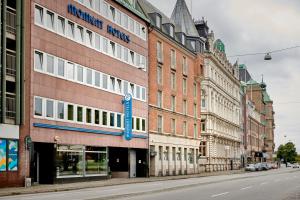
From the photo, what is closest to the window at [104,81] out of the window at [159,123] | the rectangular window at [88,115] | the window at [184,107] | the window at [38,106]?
the rectangular window at [88,115]

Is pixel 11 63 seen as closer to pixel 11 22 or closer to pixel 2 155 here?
pixel 11 22

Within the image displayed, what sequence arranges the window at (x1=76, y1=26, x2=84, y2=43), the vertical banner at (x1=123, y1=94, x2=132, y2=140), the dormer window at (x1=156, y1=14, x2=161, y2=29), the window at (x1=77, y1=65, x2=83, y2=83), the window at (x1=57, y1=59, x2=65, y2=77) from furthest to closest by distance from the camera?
1. the dormer window at (x1=156, y1=14, x2=161, y2=29)
2. the vertical banner at (x1=123, y1=94, x2=132, y2=140)
3. the window at (x1=76, y1=26, x2=84, y2=43)
4. the window at (x1=77, y1=65, x2=83, y2=83)
5. the window at (x1=57, y1=59, x2=65, y2=77)

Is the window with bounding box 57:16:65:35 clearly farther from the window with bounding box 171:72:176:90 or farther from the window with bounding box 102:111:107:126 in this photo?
the window with bounding box 171:72:176:90

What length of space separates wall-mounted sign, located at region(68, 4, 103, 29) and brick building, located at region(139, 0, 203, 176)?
39.5ft

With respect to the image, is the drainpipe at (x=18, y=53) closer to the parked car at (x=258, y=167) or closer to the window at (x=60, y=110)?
the window at (x=60, y=110)

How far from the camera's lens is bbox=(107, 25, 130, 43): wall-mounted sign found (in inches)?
1932

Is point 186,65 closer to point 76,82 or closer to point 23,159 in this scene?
point 76,82

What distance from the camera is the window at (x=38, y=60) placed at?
37781mm

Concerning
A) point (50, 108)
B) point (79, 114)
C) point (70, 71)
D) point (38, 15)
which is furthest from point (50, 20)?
point (79, 114)

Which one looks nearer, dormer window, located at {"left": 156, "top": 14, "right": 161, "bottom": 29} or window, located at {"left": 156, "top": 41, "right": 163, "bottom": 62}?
window, located at {"left": 156, "top": 41, "right": 163, "bottom": 62}

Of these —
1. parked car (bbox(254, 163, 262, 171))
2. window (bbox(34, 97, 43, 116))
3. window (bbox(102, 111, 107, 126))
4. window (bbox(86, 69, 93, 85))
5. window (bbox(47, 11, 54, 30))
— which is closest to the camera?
window (bbox(34, 97, 43, 116))

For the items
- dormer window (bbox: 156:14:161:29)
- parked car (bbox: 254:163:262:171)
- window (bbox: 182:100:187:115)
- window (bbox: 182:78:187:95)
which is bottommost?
parked car (bbox: 254:163:262:171)

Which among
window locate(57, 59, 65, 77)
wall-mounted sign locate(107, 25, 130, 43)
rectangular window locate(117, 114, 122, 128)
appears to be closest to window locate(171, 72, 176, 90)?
wall-mounted sign locate(107, 25, 130, 43)

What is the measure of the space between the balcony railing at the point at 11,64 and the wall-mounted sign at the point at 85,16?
26.5 ft
